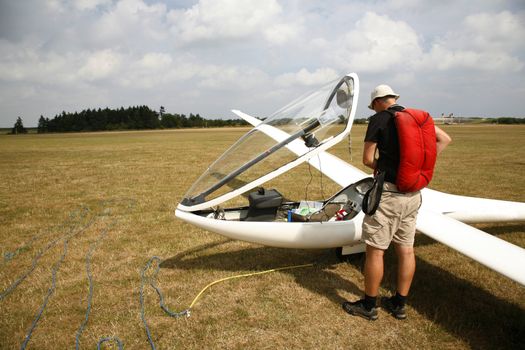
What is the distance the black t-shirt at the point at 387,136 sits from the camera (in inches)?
112

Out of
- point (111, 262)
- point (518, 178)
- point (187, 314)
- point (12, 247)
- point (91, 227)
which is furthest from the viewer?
point (518, 178)

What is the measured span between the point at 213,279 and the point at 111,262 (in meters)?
1.73

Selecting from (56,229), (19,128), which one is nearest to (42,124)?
(19,128)

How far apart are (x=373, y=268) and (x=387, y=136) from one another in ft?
4.38

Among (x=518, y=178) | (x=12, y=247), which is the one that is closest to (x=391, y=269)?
(x=12, y=247)

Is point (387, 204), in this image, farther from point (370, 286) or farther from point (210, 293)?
point (210, 293)

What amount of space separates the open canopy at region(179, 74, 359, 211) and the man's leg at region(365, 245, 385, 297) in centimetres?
121

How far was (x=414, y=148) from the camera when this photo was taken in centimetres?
278

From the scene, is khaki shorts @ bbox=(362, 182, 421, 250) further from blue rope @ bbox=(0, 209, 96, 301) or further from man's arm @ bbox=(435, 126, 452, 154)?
blue rope @ bbox=(0, 209, 96, 301)

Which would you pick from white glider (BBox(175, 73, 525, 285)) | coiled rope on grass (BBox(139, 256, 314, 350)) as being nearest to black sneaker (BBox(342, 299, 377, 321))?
white glider (BBox(175, 73, 525, 285))

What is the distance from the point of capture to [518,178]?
10719 millimetres

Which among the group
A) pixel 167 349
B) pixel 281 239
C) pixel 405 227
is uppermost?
pixel 405 227

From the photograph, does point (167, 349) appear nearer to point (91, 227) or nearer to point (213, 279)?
point (213, 279)

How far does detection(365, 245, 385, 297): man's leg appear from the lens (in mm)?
3123
